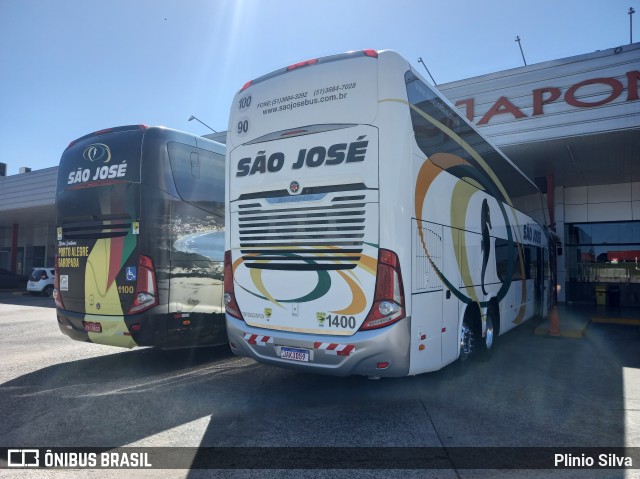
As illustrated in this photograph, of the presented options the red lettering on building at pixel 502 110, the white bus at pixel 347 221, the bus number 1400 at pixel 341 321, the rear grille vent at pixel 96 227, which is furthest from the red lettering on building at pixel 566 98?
the rear grille vent at pixel 96 227

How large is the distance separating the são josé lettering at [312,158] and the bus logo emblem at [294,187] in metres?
0.18

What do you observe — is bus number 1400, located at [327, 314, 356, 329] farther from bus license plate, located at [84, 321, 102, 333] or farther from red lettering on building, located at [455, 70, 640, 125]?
red lettering on building, located at [455, 70, 640, 125]

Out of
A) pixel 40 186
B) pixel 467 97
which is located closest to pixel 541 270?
pixel 467 97

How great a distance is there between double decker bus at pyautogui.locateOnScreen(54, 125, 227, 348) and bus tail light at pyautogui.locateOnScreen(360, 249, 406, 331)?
11.7 feet

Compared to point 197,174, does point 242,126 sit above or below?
above

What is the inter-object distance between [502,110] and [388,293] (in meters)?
12.0

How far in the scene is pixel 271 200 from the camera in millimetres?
5609

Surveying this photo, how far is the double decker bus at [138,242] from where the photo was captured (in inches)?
266

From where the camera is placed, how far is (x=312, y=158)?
5.34 m

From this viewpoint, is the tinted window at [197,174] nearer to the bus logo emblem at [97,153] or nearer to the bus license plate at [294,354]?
the bus logo emblem at [97,153]

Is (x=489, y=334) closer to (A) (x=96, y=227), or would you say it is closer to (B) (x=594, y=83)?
(A) (x=96, y=227)

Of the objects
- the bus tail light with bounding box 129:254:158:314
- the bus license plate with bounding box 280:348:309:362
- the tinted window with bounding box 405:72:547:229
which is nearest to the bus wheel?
the tinted window with bounding box 405:72:547:229

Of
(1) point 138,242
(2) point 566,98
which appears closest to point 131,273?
(1) point 138,242

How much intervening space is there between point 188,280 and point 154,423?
2754 millimetres
